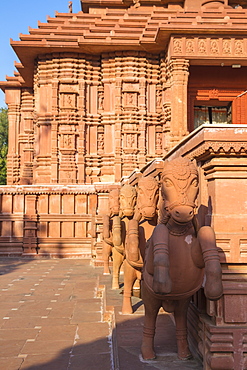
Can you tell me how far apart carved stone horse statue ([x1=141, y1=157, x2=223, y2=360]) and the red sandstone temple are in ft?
26.1

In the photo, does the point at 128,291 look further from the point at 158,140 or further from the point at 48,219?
the point at 158,140

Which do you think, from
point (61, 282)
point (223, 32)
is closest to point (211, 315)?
point (61, 282)

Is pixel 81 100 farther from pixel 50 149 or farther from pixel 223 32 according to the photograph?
pixel 223 32

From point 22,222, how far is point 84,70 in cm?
708

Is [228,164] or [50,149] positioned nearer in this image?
[228,164]

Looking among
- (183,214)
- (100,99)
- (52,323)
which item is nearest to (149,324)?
(183,214)

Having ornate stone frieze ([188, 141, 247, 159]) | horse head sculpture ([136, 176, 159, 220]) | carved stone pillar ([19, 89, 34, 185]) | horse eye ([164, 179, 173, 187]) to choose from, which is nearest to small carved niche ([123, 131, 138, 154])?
carved stone pillar ([19, 89, 34, 185])

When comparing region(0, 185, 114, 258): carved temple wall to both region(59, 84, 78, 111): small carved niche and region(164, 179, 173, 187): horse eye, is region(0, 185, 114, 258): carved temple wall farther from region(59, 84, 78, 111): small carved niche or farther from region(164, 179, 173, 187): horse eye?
region(164, 179, 173, 187): horse eye

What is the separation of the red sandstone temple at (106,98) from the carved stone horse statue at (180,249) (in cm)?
796

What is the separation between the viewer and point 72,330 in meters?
4.89

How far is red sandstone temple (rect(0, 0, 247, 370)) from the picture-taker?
44.4ft

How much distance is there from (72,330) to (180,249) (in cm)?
238

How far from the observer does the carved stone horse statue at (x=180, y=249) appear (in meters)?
2.90

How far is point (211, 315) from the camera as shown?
3.25 metres
